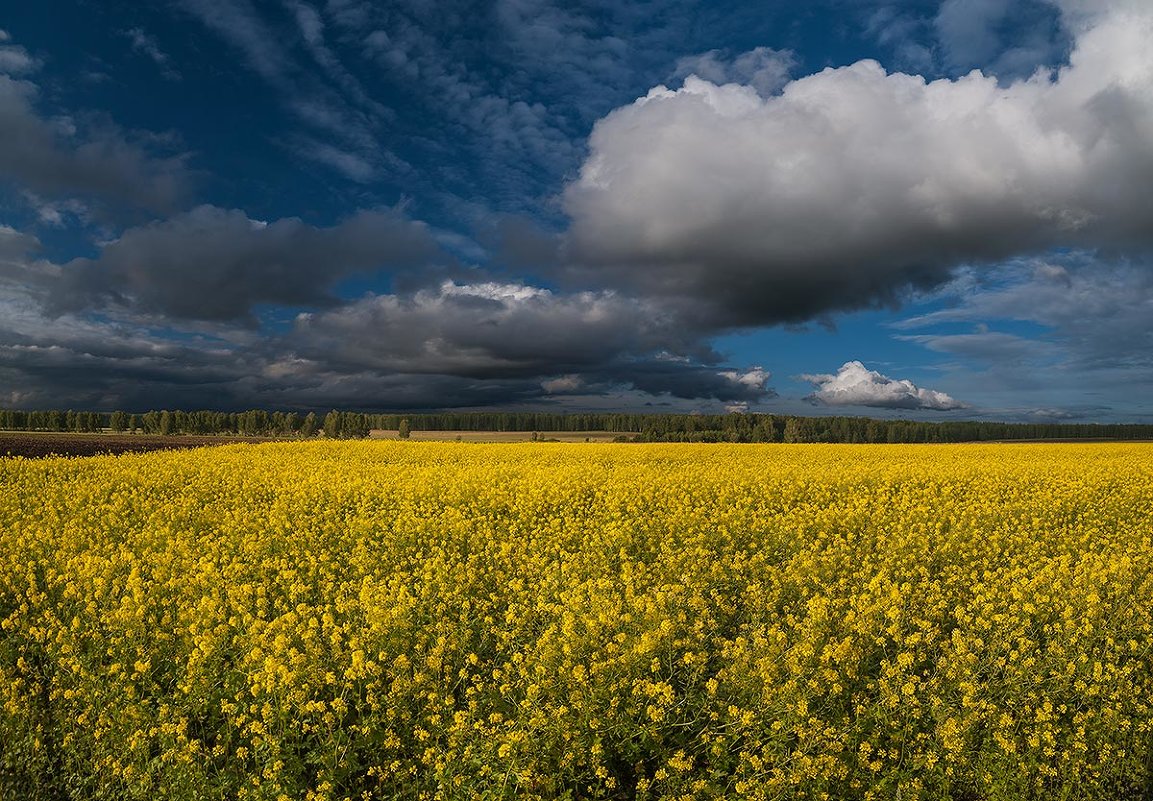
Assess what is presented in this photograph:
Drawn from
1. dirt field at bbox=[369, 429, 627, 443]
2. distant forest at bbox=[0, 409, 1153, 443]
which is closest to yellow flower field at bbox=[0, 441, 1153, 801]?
dirt field at bbox=[369, 429, 627, 443]

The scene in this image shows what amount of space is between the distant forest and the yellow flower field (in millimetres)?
77359

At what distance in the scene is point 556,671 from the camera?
5.55 metres

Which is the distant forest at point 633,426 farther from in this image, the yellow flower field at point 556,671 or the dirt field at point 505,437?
the yellow flower field at point 556,671

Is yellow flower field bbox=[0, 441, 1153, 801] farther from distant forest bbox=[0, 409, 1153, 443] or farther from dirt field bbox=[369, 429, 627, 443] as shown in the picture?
distant forest bbox=[0, 409, 1153, 443]

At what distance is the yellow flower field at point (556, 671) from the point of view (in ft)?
15.9

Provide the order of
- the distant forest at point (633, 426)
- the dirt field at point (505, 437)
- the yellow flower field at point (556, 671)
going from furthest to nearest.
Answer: the distant forest at point (633, 426), the dirt field at point (505, 437), the yellow flower field at point (556, 671)

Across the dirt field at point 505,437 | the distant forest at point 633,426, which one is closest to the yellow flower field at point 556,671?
the dirt field at point 505,437

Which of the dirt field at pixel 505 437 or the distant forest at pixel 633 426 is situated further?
the distant forest at pixel 633 426

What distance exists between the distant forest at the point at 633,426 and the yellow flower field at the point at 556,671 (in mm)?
77359

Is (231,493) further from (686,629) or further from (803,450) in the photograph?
(803,450)

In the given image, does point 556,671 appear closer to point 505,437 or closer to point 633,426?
point 505,437

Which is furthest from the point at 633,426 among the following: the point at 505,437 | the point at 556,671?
the point at 556,671

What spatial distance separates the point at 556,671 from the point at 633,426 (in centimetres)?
12271

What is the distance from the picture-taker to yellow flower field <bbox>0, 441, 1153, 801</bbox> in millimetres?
4844
